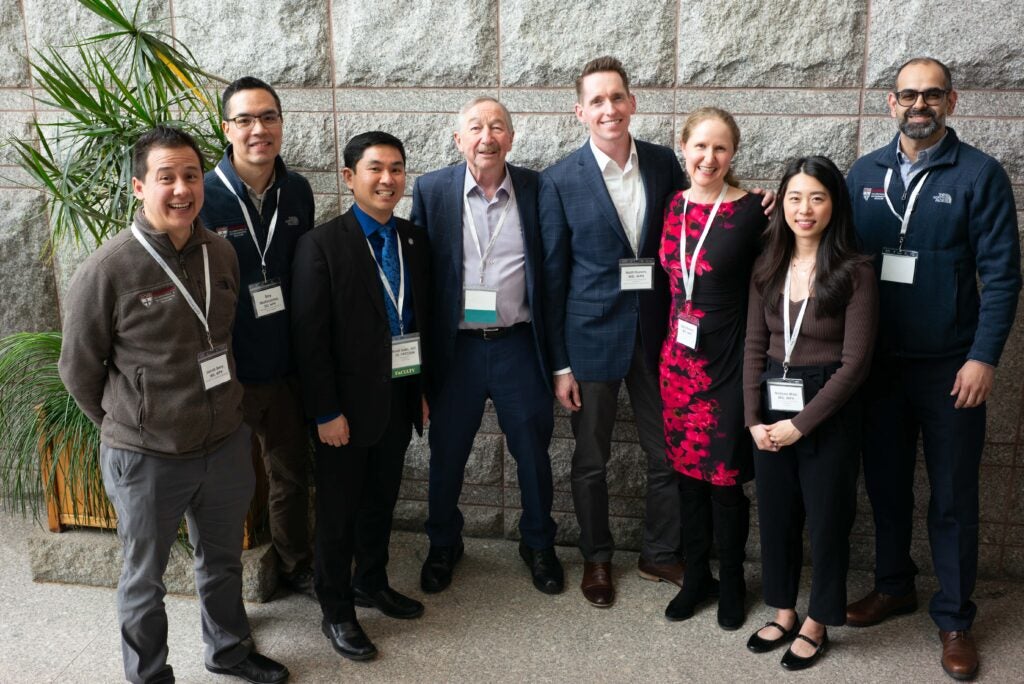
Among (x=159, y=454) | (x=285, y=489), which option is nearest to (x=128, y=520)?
(x=159, y=454)

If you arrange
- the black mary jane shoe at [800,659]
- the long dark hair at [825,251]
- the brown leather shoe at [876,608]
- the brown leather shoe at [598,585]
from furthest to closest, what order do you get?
the brown leather shoe at [598,585]
the brown leather shoe at [876,608]
the black mary jane shoe at [800,659]
the long dark hair at [825,251]

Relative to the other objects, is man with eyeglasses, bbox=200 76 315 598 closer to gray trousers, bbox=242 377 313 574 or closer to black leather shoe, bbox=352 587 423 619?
gray trousers, bbox=242 377 313 574

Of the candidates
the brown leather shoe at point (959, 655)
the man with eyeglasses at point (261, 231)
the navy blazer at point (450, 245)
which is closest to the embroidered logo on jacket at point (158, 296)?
the man with eyeglasses at point (261, 231)

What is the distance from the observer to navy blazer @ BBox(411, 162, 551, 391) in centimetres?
288

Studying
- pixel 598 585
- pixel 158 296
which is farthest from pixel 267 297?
pixel 598 585

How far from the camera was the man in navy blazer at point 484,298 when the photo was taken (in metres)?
2.87

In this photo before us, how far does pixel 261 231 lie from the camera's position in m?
2.69

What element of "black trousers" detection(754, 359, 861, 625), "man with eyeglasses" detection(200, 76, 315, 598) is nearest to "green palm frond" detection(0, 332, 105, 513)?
"man with eyeglasses" detection(200, 76, 315, 598)

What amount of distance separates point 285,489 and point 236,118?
1214 millimetres

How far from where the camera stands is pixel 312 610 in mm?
3057

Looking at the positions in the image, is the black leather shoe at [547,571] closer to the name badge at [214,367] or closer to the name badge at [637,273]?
the name badge at [637,273]

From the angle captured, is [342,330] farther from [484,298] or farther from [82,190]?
[82,190]

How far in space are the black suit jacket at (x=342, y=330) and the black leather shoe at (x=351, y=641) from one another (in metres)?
0.60

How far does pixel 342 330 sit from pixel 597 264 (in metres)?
0.84
